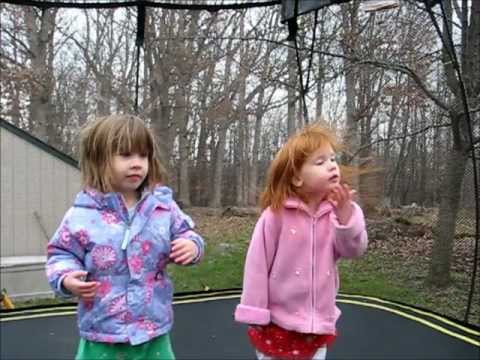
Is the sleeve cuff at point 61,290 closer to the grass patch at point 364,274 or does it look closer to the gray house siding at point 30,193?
the grass patch at point 364,274

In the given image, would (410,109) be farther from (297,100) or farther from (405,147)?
(297,100)

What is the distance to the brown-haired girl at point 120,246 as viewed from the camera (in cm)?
86

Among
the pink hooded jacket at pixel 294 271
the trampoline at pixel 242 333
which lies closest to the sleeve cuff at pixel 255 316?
the pink hooded jacket at pixel 294 271

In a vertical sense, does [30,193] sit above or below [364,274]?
above

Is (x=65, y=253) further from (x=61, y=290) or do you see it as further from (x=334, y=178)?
(x=334, y=178)

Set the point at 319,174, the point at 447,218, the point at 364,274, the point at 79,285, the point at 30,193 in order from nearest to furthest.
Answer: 1. the point at 79,285
2. the point at 319,174
3. the point at 447,218
4. the point at 364,274
5. the point at 30,193

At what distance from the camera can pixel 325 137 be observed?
92 centimetres

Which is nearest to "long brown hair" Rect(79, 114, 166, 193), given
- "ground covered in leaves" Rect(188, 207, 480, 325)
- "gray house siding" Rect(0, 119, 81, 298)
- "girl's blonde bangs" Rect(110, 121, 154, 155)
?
"girl's blonde bangs" Rect(110, 121, 154, 155)

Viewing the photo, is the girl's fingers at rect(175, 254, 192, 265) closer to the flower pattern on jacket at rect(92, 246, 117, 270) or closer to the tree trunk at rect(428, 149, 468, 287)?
the flower pattern on jacket at rect(92, 246, 117, 270)

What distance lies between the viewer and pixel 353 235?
840 millimetres

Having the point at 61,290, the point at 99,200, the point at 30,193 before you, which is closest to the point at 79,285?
the point at 61,290

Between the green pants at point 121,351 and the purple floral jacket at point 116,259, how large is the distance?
0.06 feet

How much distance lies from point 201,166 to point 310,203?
222 cm

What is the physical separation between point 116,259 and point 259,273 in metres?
0.24
